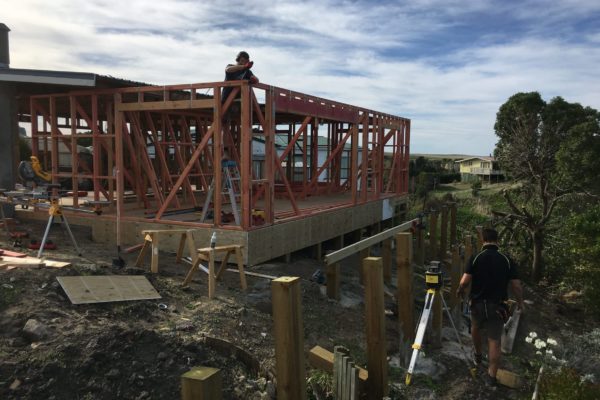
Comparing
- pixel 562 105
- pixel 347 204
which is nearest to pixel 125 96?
pixel 347 204

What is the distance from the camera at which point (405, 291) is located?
612cm

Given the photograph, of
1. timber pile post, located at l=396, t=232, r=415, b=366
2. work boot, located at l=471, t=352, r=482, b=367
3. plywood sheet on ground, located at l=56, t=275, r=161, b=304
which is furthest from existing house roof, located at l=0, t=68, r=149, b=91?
work boot, located at l=471, t=352, r=482, b=367

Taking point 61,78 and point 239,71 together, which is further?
point 61,78

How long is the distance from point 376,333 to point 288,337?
1.35 meters

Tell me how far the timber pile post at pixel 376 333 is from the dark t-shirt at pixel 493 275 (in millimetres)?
1595

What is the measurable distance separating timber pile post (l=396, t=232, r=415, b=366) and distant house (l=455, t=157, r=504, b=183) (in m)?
44.9

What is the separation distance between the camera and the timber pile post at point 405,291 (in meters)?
6.07

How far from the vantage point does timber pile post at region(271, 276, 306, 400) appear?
371cm

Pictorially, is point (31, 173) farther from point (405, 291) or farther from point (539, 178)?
point (539, 178)

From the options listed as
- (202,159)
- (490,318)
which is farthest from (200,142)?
(490,318)

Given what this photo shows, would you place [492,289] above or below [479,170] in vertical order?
below

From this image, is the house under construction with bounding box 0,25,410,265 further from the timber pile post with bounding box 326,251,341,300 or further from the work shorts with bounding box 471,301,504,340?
the work shorts with bounding box 471,301,504,340

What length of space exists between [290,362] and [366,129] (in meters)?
10.6

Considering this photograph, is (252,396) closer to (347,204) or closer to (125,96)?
(125,96)
